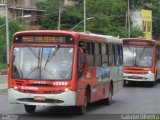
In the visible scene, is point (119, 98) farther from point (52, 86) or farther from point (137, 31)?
point (137, 31)

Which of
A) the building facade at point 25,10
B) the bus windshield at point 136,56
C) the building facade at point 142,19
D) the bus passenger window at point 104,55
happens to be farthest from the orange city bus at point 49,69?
the building facade at point 142,19

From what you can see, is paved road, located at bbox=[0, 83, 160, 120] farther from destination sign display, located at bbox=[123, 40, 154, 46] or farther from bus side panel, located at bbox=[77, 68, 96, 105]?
destination sign display, located at bbox=[123, 40, 154, 46]

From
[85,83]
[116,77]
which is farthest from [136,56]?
[85,83]

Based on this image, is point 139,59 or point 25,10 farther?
point 25,10

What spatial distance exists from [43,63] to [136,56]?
17.8m

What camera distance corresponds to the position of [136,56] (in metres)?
34.6

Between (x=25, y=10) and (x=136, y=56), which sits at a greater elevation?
(x=25, y=10)

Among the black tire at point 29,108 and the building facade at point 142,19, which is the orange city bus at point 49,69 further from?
the building facade at point 142,19

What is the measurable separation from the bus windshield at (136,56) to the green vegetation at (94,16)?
44.9 m

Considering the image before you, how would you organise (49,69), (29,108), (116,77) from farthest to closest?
(116,77), (29,108), (49,69)

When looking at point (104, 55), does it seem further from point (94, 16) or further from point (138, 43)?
point (94, 16)

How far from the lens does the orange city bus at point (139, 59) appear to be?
34.6 m

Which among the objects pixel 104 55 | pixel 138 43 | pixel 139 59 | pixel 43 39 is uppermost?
pixel 43 39

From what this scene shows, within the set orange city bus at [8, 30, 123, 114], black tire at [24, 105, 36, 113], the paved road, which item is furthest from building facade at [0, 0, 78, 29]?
orange city bus at [8, 30, 123, 114]
